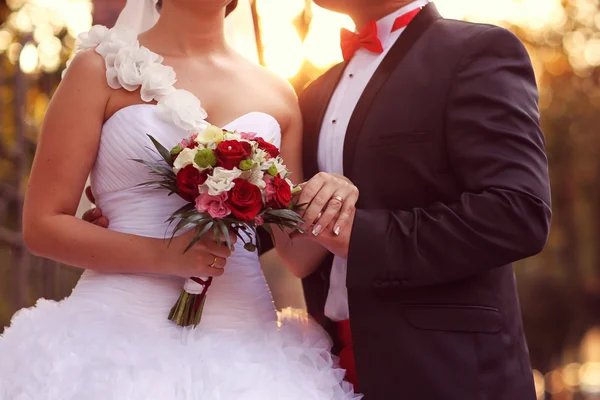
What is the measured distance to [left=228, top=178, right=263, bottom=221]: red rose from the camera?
88.6 inches

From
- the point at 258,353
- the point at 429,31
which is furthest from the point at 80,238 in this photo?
the point at 429,31

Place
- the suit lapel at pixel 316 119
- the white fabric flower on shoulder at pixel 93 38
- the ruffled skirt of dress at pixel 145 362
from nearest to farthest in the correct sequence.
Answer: the ruffled skirt of dress at pixel 145 362 < the white fabric flower on shoulder at pixel 93 38 < the suit lapel at pixel 316 119

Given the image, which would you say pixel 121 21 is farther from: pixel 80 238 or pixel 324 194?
pixel 324 194

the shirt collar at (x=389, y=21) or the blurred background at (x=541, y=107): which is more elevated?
the shirt collar at (x=389, y=21)

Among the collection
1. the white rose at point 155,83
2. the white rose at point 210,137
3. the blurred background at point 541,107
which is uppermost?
the white rose at point 155,83

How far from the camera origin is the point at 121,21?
132 inches

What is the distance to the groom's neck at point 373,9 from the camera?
3203 millimetres

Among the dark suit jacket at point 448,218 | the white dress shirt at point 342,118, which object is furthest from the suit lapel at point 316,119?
the dark suit jacket at point 448,218

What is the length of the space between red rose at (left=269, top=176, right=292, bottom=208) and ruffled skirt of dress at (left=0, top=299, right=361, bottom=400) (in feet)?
1.77

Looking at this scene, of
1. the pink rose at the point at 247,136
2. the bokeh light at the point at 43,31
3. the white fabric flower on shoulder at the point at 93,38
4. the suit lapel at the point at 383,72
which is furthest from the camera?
the bokeh light at the point at 43,31

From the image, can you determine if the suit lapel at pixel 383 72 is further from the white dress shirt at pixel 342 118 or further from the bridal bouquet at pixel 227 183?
the bridal bouquet at pixel 227 183

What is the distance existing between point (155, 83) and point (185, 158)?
477 mm

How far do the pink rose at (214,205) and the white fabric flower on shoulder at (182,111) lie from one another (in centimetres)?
45

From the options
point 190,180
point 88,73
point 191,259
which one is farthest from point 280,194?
point 88,73
